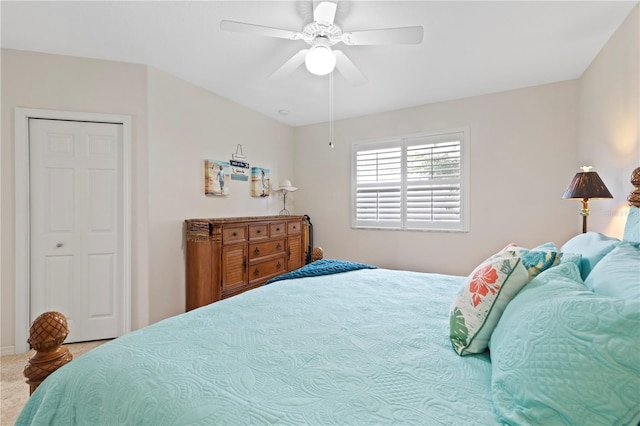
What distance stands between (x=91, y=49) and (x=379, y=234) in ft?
12.0

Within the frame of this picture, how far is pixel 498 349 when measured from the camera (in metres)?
0.86

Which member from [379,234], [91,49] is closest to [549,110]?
[379,234]

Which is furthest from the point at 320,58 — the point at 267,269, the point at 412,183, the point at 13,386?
the point at 13,386

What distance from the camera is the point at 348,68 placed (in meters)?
2.25

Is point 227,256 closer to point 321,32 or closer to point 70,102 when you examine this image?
point 70,102

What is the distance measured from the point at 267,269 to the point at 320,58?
8.35 feet

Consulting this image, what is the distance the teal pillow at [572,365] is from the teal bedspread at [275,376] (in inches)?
3.9

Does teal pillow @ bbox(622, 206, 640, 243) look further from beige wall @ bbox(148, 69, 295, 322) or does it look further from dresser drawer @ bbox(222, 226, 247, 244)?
beige wall @ bbox(148, 69, 295, 322)

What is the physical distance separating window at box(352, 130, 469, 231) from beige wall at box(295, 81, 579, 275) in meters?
0.11

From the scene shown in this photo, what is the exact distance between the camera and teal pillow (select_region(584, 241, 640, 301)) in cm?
81

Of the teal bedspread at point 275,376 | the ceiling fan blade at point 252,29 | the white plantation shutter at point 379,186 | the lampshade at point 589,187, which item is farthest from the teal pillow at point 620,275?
the white plantation shutter at point 379,186

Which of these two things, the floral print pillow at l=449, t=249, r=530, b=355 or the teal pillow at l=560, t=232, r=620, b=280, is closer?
the floral print pillow at l=449, t=249, r=530, b=355

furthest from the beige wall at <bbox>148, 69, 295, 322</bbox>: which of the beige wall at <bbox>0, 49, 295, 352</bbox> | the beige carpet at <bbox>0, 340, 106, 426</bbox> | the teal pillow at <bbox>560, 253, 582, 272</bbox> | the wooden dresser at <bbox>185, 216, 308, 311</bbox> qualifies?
the teal pillow at <bbox>560, 253, 582, 272</bbox>

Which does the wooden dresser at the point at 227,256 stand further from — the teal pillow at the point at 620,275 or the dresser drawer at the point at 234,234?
the teal pillow at the point at 620,275
